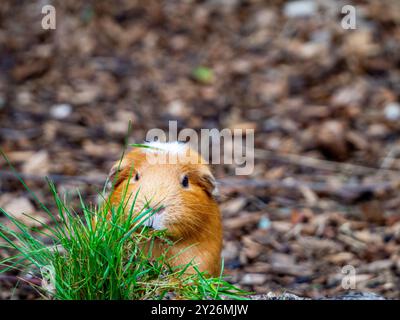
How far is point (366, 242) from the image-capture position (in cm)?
525

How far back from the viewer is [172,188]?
3.49 meters

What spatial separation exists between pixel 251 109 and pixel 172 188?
4189 millimetres

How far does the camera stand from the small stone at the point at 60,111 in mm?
7016

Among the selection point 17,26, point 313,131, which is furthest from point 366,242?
point 17,26

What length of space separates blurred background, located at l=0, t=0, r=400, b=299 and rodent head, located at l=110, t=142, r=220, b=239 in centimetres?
106

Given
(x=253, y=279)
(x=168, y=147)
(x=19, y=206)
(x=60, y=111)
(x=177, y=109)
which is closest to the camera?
(x=168, y=147)

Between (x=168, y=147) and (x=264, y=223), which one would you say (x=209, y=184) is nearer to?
(x=168, y=147)

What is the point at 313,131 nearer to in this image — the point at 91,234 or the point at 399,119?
the point at 399,119

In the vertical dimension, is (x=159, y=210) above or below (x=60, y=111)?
below

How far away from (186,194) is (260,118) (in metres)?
3.94

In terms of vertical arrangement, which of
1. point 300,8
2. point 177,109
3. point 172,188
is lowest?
point 172,188

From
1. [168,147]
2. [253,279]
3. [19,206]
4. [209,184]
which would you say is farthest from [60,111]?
[209,184]

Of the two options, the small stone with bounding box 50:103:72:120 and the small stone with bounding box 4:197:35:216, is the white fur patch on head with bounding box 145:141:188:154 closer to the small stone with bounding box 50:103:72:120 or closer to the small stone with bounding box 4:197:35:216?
the small stone with bounding box 4:197:35:216

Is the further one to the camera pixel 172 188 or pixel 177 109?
pixel 177 109
